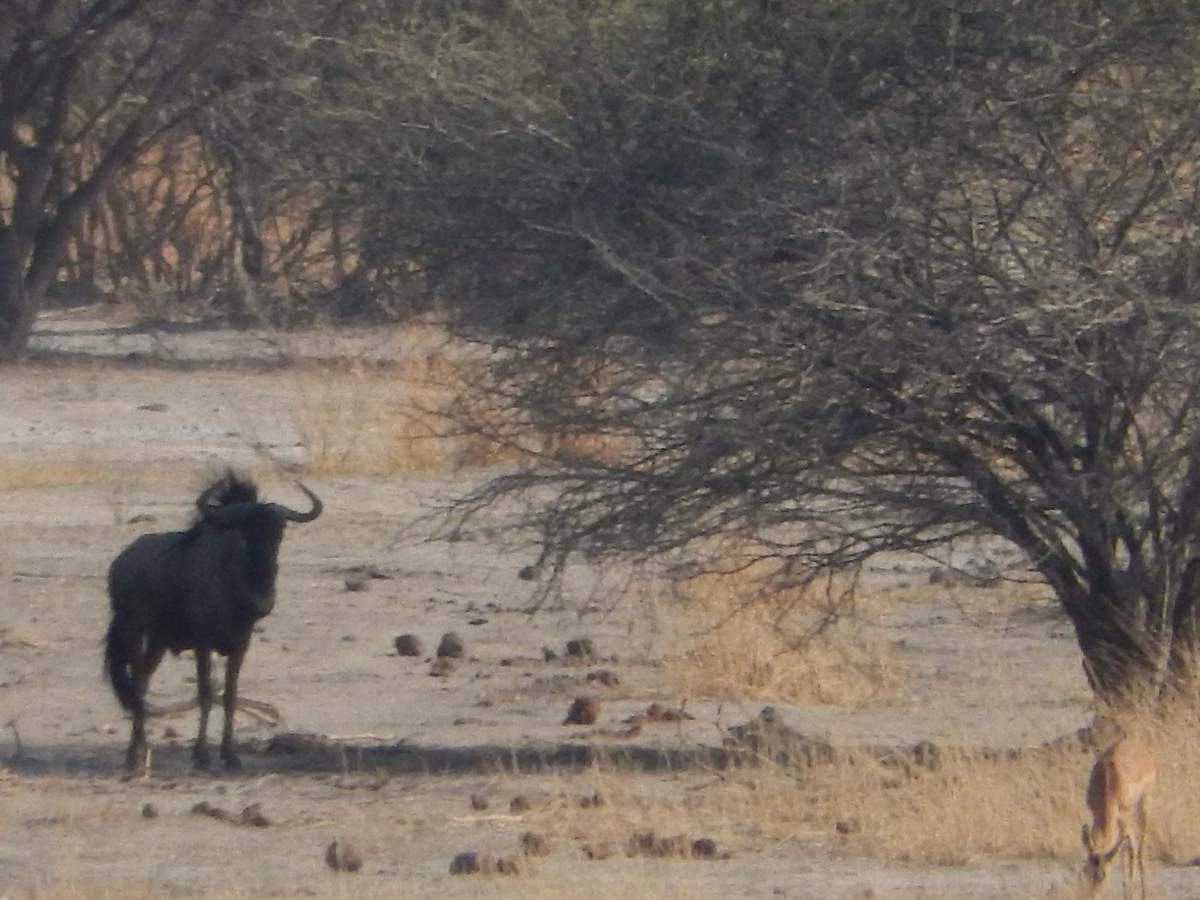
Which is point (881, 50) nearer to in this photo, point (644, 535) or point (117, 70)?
point (644, 535)

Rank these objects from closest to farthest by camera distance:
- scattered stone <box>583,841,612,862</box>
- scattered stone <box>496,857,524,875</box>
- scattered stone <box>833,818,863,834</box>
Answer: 1. scattered stone <box>496,857,524,875</box>
2. scattered stone <box>583,841,612,862</box>
3. scattered stone <box>833,818,863,834</box>

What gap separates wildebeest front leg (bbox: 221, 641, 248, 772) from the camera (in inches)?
422

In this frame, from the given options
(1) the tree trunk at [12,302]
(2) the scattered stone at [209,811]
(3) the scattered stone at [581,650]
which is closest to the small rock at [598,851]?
(2) the scattered stone at [209,811]

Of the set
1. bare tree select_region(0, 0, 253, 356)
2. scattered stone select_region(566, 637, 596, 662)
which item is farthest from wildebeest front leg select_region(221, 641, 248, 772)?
bare tree select_region(0, 0, 253, 356)

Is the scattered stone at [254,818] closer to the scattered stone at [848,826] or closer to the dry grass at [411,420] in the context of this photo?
the dry grass at [411,420]

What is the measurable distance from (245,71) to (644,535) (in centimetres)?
2221

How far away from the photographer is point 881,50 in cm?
970

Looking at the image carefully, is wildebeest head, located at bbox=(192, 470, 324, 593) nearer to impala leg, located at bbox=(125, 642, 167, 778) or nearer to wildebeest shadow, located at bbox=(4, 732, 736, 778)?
impala leg, located at bbox=(125, 642, 167, 778)

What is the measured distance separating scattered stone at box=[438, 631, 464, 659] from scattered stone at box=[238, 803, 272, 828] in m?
4.49

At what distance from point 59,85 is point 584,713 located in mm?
20277

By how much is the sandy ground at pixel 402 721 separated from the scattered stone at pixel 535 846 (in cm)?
7

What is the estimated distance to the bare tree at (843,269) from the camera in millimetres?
9570

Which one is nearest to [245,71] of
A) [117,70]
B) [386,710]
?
[117,70]

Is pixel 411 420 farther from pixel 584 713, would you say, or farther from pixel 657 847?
pixel 657 847
